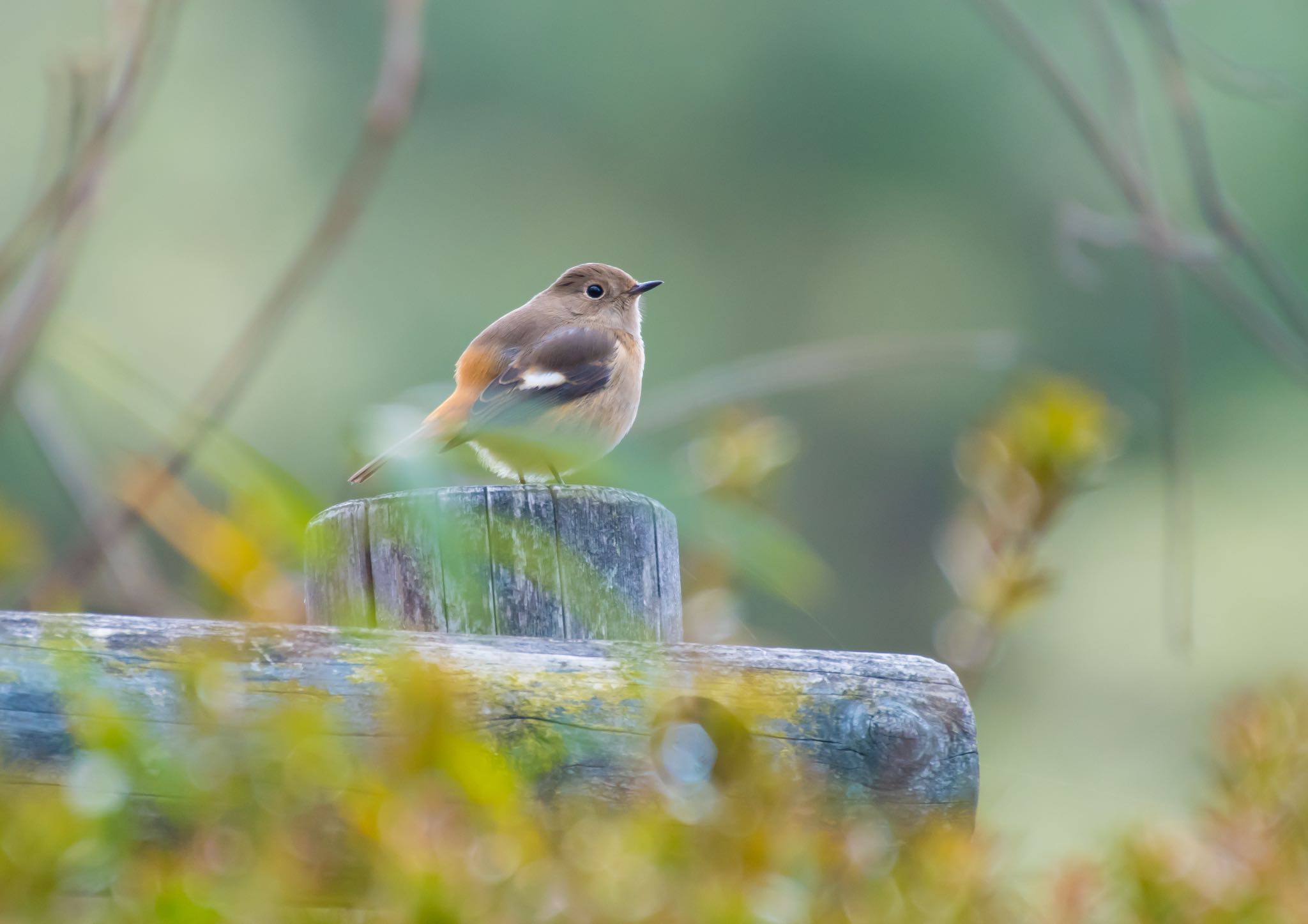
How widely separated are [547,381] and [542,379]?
0.8 inches

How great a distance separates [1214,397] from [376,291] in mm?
11267

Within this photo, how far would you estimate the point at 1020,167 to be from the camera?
20688 mm

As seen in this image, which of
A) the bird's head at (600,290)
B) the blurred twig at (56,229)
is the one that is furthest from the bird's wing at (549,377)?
the blurred twig at (56,229)

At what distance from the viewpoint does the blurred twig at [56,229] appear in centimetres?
110

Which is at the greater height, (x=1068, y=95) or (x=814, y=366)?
A: (x=1068, y=95)

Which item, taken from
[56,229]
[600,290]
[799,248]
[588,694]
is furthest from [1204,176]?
[799,248]

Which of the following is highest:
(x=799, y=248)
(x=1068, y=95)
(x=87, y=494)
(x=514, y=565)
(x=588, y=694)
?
(x=799, y=248)

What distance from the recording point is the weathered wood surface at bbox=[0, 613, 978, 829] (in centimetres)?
164

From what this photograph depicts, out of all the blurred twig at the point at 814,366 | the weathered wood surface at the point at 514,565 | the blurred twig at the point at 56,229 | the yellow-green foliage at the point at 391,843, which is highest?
the blurred twig at the point at 56,229

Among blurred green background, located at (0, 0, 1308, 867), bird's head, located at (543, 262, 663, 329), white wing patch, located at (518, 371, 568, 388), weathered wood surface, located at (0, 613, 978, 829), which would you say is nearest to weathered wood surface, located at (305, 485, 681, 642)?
weathered wood surface, located at (0, 613, 978, 829)

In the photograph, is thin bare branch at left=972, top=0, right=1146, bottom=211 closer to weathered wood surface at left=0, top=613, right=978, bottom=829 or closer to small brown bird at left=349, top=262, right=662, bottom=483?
weathered wood surface at left=0, top=613, right=978, bottom=829

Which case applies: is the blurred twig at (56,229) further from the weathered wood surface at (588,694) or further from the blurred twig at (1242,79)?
the blurred twig at (1242,79)

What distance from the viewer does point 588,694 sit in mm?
1809

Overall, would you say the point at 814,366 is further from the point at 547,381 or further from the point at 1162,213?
the point at 547,381
